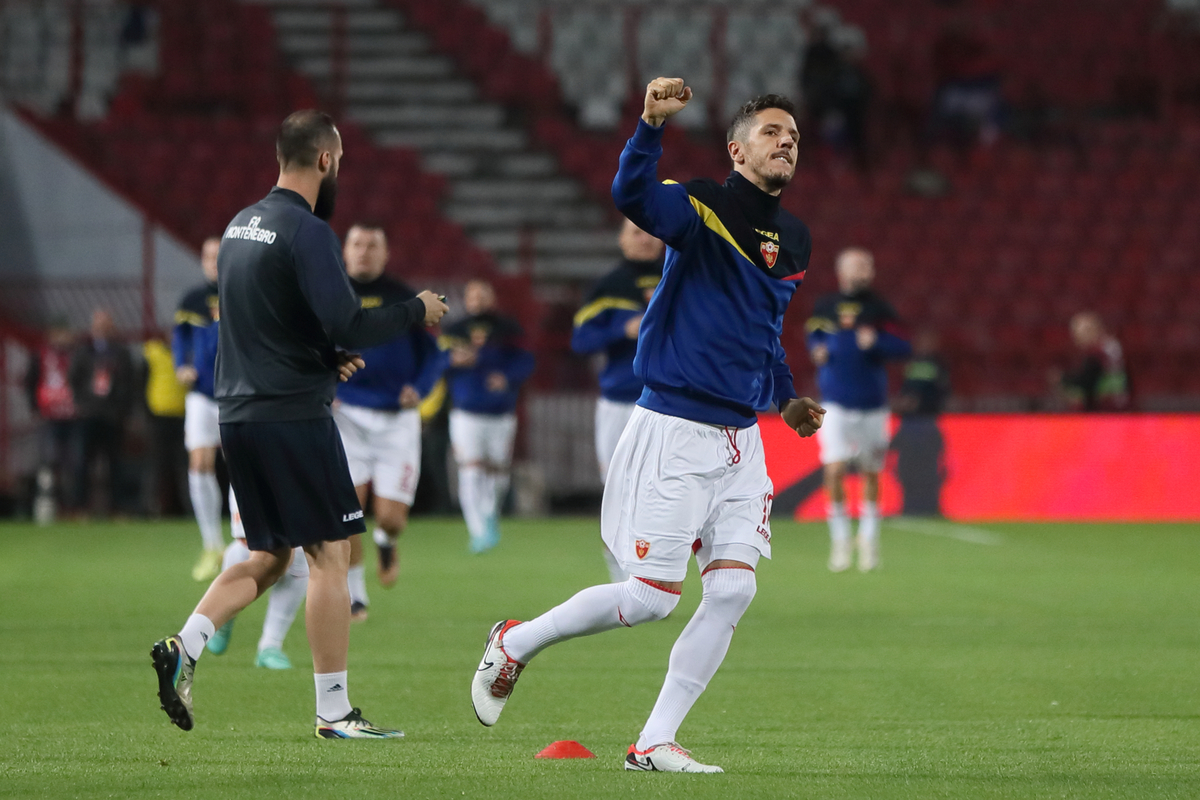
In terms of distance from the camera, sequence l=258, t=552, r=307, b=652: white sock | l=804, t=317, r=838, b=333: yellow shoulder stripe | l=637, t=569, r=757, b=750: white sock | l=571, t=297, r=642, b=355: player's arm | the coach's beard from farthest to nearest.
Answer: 1. l=804, t=317, r=838, b=333: yellow shoulder stripe
2. l=571, t=297, r=642, b=355: player's arm
3. l=258, t=552, r=307, b=652: white sock
4. the coach's beard
5. l=637, t=569, r=757, b=750: white sock

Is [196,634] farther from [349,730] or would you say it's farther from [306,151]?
[306,151]

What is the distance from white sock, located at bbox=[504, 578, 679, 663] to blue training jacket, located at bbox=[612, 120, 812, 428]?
0.61 meters

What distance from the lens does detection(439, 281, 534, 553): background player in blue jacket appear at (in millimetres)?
15250

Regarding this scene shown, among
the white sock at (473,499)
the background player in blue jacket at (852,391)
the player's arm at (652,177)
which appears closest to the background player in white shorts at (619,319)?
the background player in blue jacket at (852,391)

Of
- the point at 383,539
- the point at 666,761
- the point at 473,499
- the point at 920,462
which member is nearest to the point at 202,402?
the point at 383,539

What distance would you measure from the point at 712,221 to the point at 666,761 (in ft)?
5.74

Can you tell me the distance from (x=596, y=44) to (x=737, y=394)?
67.9 feet

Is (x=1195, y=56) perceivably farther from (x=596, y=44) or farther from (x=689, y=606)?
(x=689, y=606)

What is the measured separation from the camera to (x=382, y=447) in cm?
938

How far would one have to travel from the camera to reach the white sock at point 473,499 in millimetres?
14727

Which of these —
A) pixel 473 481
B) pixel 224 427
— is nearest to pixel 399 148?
pixel 473 481

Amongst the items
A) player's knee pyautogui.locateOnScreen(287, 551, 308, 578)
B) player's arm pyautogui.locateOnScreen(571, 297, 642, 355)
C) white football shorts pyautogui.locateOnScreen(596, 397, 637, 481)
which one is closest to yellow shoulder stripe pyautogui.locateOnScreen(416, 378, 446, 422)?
white football shorts pyautogui.locateOnScreen(596, 397, 637, 481)

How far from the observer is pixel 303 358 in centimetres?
563

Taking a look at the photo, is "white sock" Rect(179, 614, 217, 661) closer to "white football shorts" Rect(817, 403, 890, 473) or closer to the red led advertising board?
"white football shorts" Rect(817, 403, 890, 473)
